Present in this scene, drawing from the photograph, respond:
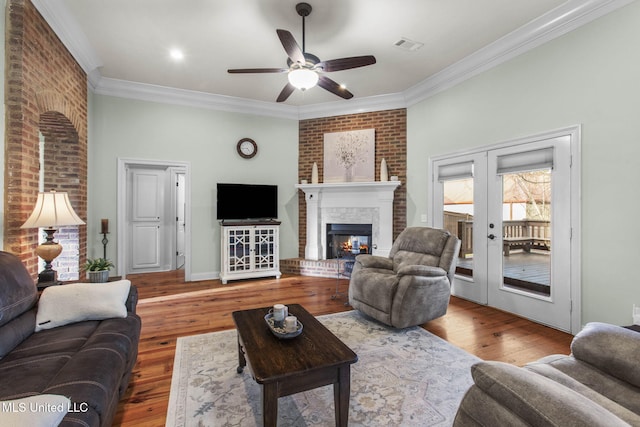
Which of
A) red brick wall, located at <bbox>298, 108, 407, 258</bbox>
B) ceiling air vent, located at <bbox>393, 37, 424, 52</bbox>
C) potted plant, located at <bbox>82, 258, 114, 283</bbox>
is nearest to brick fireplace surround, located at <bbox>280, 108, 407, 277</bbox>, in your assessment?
red brick wall, located at <bbox>298, 108, 407, 258</bbox>

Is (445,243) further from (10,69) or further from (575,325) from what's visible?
(10,69)

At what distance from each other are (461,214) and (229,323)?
324 cm

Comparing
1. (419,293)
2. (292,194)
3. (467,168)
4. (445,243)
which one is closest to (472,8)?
(467,168)

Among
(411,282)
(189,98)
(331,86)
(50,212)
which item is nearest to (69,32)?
(189,98)

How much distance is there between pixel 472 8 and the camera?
2.91 m

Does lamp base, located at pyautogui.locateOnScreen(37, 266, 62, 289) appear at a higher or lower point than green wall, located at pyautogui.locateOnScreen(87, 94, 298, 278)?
lower

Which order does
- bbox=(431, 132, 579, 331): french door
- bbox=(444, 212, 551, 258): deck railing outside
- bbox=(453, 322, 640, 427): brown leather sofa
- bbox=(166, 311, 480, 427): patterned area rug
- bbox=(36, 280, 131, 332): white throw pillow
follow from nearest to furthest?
bbox=(453, 322, 640, 427): brown leather sofa < bbox=(166, 311, 480, 427): patterned area rug < bbox=(36, 280, 131, 332): white throw pillow < bbox=(431, 132, 579, 331): french door < bbox=(444, 212, 551, 258): deck railing outside

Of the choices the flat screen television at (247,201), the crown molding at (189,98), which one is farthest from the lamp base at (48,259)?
the crown molding at (189,98)

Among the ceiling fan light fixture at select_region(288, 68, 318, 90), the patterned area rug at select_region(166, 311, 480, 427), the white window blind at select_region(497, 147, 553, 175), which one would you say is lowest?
the patterned area rug at select_region(166, 311, 480, 427)

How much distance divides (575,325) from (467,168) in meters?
2.05

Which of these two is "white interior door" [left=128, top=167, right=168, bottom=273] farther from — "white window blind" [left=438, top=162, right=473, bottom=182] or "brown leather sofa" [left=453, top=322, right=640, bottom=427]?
"brown leather sofa" [left=453, top=322, right=640, bottom=427]

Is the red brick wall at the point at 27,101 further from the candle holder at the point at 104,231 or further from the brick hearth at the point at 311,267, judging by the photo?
the brick hearth at the point at 311,267

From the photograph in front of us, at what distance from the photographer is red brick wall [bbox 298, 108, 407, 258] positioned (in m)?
5.07

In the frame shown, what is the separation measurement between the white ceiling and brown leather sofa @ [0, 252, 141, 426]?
8.39ft
